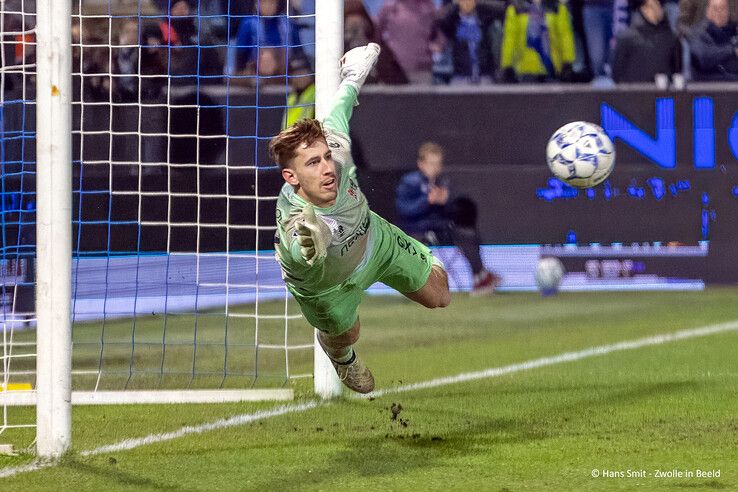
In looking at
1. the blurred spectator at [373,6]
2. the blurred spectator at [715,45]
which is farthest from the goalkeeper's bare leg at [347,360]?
the blurred spectator at [715,45]

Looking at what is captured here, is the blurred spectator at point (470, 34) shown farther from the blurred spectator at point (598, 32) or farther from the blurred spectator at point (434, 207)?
the blurred spectator at point (434, 207)

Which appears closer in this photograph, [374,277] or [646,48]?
[374,277]

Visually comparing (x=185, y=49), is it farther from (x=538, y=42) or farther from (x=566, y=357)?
(x=566, y=357)

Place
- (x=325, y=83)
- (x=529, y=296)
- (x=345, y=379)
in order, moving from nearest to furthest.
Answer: (x=345, y=379)
(x=325, y=83)
(x=529, y=296)

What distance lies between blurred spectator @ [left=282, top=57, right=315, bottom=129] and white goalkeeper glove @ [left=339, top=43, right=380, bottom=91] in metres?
4.92

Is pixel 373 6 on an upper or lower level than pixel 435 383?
upper

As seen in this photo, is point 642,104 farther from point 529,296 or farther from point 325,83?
point 325,83

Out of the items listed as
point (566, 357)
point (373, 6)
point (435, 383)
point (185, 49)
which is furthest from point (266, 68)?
point (435, 383)

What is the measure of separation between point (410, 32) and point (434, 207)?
88.5 inches

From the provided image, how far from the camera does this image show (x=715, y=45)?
1489 cm

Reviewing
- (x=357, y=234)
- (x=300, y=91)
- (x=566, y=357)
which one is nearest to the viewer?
(x=357, y=234)

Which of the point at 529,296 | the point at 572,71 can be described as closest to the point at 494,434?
the point at 529,296

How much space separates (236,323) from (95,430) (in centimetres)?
492

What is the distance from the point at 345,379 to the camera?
7.29 metres
